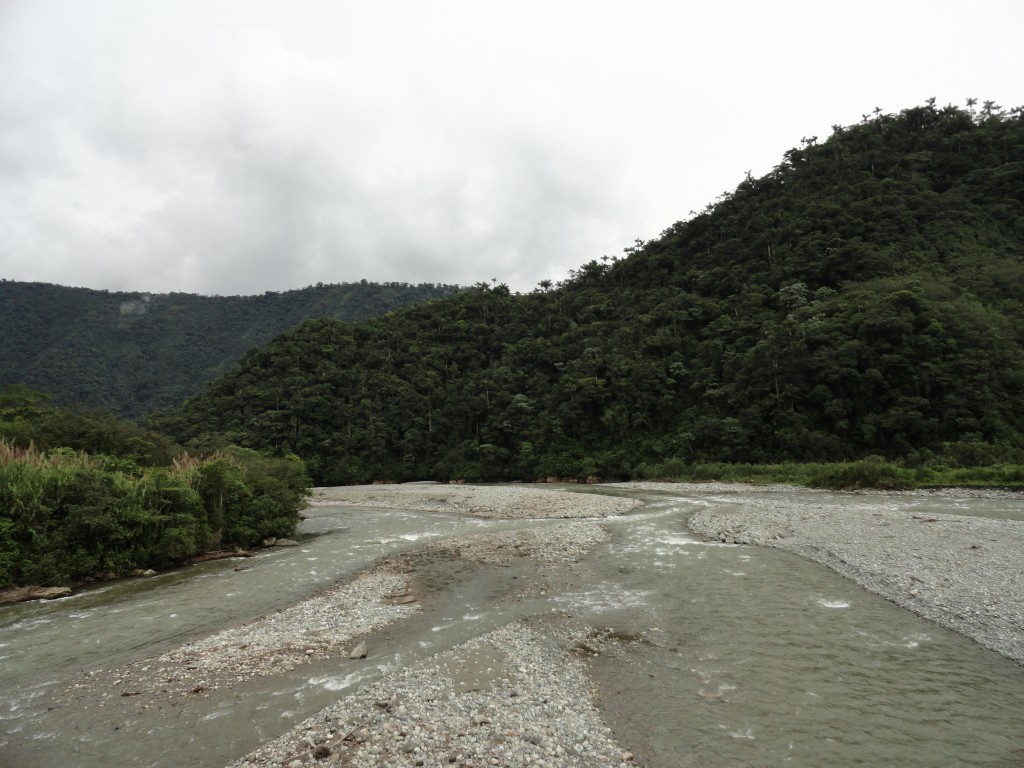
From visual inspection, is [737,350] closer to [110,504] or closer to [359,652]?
[359,652]

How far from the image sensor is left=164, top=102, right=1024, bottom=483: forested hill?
123 ft

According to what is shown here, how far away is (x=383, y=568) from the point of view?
1597 cm

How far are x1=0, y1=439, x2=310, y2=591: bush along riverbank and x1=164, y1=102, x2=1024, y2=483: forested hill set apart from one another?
3713 centimetres

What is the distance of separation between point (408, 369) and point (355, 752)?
2704 inches

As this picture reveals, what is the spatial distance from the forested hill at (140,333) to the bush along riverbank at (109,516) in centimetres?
7882

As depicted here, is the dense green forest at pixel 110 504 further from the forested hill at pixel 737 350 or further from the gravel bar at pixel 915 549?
the forested hill at pixel 737 350

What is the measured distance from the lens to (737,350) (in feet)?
167

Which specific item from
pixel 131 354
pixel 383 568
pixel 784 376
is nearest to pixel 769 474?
pixel 784 376

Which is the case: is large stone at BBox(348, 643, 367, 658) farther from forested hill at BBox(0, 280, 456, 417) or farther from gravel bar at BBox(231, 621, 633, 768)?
forested hill at BBox(0, 280, 456, 417)

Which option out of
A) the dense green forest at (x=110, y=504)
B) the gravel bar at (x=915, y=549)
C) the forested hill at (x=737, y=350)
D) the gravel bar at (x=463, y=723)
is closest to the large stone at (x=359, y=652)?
the gravel bar at (x=463, y=723)

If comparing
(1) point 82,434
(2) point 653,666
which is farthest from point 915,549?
(1) point 82,434

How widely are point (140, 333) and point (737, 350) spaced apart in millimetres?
136574

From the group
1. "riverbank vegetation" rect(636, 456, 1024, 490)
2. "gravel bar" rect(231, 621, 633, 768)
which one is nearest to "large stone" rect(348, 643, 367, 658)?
"gravel bar" rect(231, 621, 633, 768)

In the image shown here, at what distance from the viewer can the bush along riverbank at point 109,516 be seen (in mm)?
13883
